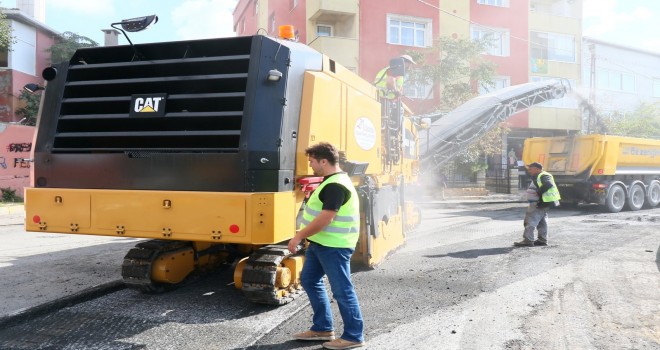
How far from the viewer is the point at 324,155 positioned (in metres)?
3.65

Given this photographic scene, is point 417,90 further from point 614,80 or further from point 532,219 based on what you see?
point 614,80

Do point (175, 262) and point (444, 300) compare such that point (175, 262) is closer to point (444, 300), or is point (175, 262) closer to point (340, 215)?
point (340, 215)

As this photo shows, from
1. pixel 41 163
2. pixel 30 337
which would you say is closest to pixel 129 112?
pixel 41 163

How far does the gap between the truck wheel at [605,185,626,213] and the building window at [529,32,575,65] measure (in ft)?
48.7

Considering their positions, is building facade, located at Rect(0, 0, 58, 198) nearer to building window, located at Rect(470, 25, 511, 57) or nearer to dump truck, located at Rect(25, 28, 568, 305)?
dump truck, located at Rect(25, 28, 568, 305)

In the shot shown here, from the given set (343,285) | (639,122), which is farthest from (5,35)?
(639,122)

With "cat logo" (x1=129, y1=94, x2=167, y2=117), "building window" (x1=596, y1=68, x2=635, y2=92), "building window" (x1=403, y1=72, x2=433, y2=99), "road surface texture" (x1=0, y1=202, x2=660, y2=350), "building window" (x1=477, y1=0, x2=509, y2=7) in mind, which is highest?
"building window" (x1=477, y1=0, x2=509, y2=7)

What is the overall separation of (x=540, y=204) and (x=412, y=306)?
4479mm

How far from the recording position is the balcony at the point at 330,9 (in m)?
21.4

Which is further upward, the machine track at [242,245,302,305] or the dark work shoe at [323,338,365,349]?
the machine track at [242,245,302,305]

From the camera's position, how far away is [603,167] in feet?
45.1

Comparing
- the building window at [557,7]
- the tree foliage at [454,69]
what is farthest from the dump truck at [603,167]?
the building window at [557,7]

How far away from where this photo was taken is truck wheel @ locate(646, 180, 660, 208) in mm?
15375

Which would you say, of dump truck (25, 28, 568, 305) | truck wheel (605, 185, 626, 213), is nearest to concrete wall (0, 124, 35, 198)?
dump truck (25, 28, 568, 305)
